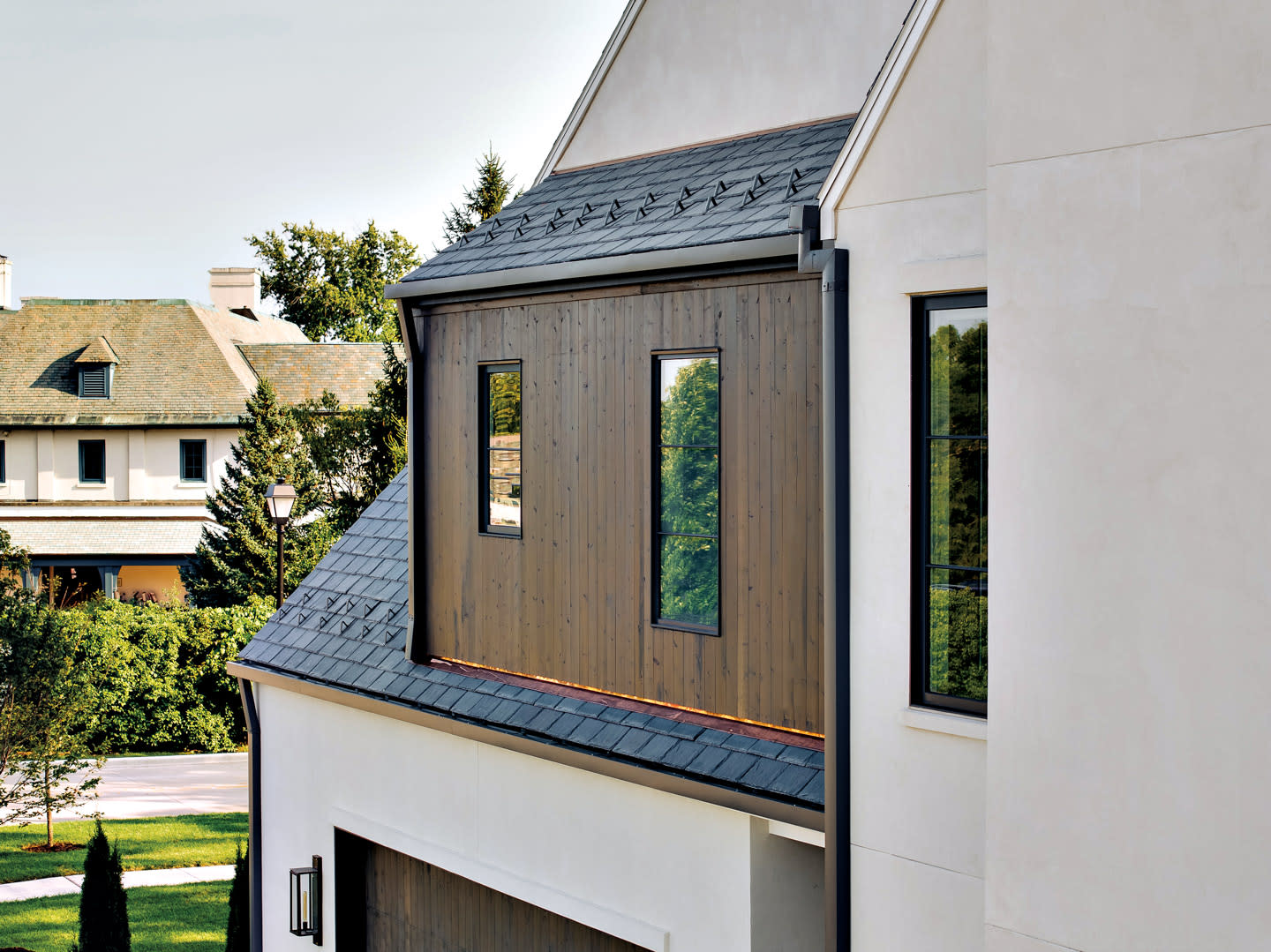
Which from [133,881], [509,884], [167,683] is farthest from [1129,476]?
[167,683]

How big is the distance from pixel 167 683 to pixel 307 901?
1455 cm

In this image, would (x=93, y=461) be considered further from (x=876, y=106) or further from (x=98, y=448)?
(x=876, y=106)

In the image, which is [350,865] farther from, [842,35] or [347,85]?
[347,85]

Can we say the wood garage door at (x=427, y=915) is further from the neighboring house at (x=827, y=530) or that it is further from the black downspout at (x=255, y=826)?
the black downspout at (x=255, y=826)

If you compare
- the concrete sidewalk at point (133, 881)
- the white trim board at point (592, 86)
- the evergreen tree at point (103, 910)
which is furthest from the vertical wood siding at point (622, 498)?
the concrete sidewalk at point (133, 881)

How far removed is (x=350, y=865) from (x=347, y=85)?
46919 mm

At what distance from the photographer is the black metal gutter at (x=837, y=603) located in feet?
17.6

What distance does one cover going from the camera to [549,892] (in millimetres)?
7484

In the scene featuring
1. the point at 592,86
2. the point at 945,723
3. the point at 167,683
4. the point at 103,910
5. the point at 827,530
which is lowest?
the point at 103,910

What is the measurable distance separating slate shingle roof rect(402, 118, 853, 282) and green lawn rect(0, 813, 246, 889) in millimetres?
10820

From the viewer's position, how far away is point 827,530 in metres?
5.41

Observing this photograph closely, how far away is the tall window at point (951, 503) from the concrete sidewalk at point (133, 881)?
13.8m

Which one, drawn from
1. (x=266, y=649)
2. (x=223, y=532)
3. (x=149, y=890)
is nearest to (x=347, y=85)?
(x=223, y=532)

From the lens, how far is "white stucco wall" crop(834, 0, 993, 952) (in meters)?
4.95
